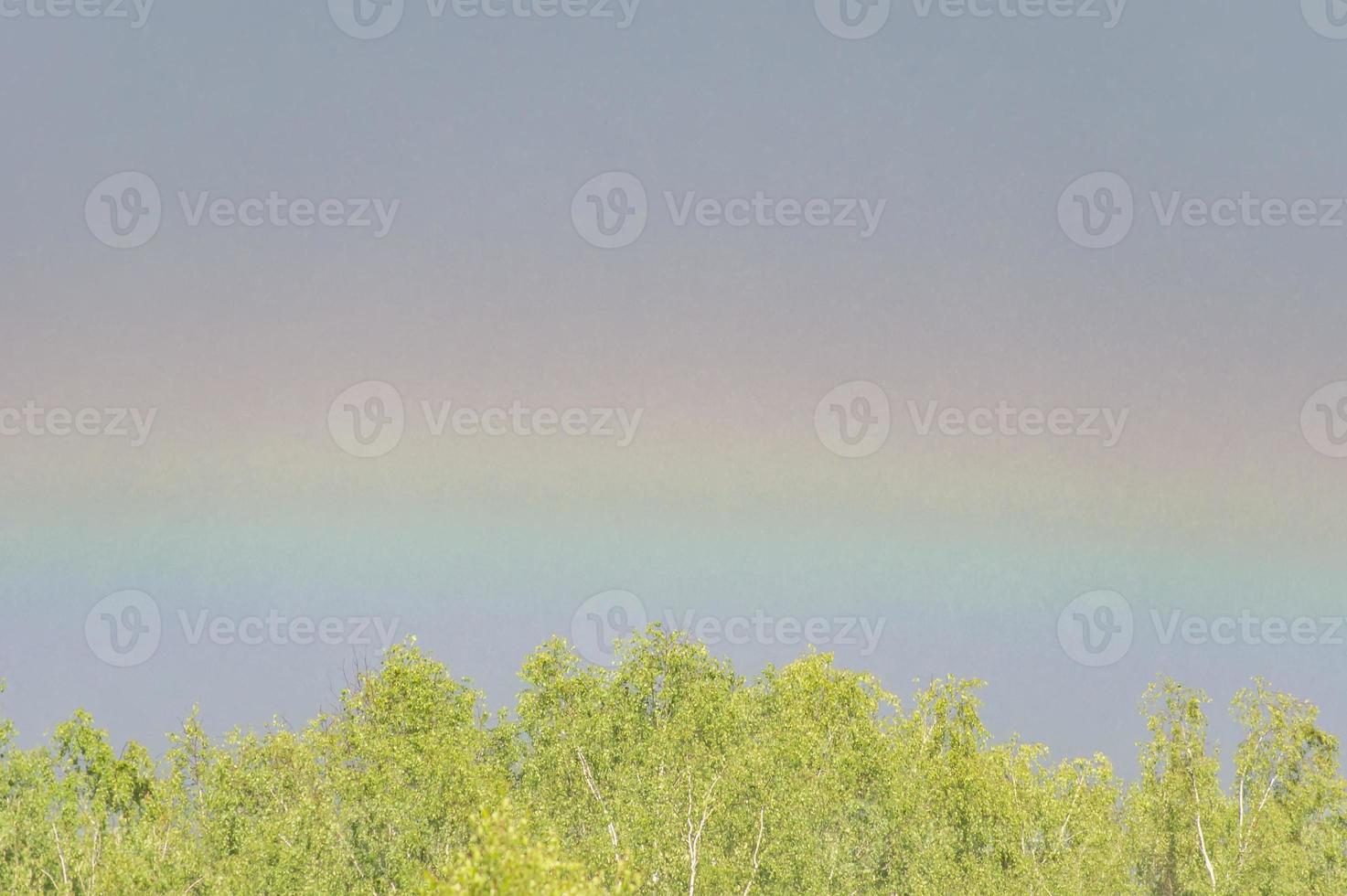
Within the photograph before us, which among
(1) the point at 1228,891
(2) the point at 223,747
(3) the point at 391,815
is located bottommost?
(1) the point at 1228,891

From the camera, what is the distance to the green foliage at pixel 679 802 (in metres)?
55.5

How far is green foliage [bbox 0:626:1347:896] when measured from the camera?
55.5 m

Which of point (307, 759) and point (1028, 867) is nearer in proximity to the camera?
point (1028, 867)

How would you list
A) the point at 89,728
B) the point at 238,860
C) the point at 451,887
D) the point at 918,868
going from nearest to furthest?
the point at 451,887 < the point at 238,860 < the point at 918,868 < the point at 89,728

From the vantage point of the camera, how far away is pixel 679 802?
61.4 meters

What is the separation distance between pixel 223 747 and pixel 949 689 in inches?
1864

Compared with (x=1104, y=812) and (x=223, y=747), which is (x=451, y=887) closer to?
(x=223, y=747)

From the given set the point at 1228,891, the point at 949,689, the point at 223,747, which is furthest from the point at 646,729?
→ the point at 1228,891

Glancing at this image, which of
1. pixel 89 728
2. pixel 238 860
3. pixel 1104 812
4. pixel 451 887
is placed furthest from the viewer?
pixel 89 728

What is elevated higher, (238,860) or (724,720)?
(724,720)

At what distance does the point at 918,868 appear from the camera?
193ft

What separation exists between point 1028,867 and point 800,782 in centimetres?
1282

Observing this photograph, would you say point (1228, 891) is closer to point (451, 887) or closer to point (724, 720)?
point (724, 720)

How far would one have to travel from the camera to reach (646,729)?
76500 mm
